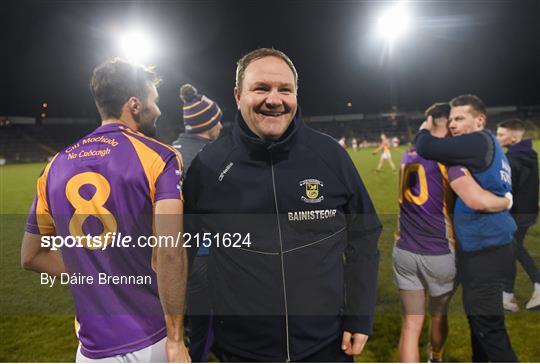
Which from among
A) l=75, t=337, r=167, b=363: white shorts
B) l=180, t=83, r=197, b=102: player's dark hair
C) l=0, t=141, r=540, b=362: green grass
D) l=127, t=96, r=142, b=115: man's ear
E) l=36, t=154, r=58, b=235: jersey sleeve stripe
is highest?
l=180, t=83, r=197, b=102: player's dark hair

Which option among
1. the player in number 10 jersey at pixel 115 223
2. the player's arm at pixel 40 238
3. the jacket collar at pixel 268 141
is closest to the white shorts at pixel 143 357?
the player in number 10 jersey at pixel 115 223

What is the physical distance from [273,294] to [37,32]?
25.2 m

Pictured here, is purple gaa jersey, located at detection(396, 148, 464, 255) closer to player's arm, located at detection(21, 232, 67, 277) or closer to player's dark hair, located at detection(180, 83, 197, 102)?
player's dark hair, located at detection(180, 83, 197, 102)

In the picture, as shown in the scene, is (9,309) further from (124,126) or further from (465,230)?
(465,230)

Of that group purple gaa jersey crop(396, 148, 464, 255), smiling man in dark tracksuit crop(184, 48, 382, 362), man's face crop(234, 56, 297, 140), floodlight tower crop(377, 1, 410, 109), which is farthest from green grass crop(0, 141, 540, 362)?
floodlight tower crop(377, 1, 410, 109)

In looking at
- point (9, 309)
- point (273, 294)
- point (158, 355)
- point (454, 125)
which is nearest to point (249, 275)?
point (273, 294)

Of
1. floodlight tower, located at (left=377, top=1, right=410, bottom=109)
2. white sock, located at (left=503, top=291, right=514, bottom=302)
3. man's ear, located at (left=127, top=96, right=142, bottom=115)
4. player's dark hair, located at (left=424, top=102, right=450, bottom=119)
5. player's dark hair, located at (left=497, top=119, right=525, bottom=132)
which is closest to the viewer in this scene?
man's ear, located at (left=127, top=96, right=142, bottom=115)

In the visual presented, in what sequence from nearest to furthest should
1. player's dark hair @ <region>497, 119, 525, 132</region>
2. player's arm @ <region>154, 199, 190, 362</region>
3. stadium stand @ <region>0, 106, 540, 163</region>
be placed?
player's arm @ <region>154, 199, 190, 362</region>
player's dark hair @ <region>497, 119, 525, 132</region>
stadium stand @ <region>0, 106, 540, 163</region>

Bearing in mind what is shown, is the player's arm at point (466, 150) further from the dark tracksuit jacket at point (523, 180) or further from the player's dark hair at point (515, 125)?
the player's dark hair at point (515, 125)

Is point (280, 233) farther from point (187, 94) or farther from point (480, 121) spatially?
point (187, 94)

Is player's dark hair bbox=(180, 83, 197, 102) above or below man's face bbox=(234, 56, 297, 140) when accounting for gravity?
above

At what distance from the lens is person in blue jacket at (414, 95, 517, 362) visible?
6.48 ft

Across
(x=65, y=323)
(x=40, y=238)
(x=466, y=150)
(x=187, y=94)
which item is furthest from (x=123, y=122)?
(x=65, y=323)

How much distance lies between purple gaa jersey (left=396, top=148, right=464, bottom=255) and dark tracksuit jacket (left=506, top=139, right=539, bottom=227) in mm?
2077
